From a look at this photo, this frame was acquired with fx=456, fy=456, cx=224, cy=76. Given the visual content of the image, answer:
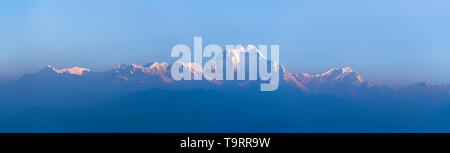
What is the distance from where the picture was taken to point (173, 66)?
11969 millimetres
